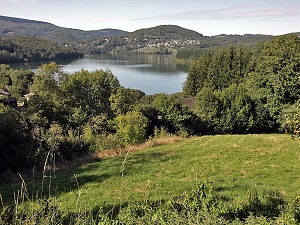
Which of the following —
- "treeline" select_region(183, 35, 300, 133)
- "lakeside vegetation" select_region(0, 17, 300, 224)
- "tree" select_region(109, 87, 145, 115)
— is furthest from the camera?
"treeline" select_region(183, 35, 300, 133)

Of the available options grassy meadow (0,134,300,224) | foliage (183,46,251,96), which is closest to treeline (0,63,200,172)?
grassy meadow (0,134,300,224)

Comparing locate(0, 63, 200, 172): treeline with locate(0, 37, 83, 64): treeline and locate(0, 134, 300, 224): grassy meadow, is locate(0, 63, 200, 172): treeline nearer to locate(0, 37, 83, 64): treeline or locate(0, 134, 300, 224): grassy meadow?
locate(0, 134, 300, 224): grassy meadow

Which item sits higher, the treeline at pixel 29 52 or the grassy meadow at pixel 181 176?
the treeline at pixel 29 52

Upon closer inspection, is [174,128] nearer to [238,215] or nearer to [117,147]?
[117,147]

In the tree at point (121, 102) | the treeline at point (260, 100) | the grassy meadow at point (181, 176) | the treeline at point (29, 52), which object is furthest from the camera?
the treeline at point (29, 52)

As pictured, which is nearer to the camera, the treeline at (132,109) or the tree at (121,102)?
the treeline at (132,109)

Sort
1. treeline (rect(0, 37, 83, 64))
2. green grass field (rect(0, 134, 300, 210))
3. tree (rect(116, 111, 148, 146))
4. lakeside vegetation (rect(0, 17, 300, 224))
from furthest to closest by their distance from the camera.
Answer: treeline (rect(0, 37, 83, 64)), tree (rect(116, 111, 148, 146)), green grass field (rect(0, 134, 300, 210)), lakeside vegetation (rect(0, 17, 300, 224))

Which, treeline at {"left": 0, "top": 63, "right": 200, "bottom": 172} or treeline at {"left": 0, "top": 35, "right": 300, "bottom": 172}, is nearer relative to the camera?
treeline at {"left": 0, "top": 63, "right": 200, "bottom": 172}

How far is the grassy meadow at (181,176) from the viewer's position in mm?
8023

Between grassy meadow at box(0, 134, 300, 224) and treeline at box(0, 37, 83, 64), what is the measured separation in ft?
402

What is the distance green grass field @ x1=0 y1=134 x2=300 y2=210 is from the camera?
826cm

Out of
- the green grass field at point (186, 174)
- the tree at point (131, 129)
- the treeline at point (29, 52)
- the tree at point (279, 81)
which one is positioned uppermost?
the treeline at point (29, 52)

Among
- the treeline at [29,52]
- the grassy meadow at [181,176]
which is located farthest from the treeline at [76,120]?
the treeline at [29,52]

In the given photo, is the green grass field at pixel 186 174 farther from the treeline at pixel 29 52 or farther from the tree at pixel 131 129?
the treeline at pixel 29 52
